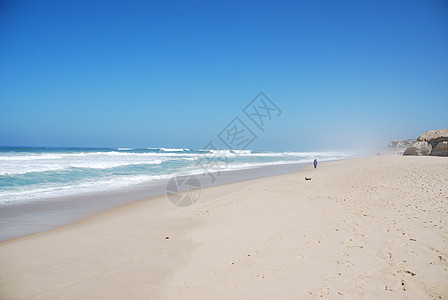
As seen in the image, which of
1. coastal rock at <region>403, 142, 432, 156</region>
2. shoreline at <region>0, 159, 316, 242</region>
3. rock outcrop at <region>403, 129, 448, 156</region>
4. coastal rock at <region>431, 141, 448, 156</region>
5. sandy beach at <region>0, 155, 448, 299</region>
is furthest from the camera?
coastal rock at <region>403, 142, 432, 156</region>

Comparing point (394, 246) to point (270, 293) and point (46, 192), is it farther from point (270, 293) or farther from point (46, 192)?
point (46, 192)

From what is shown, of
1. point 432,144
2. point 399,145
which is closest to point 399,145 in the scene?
point 399,145

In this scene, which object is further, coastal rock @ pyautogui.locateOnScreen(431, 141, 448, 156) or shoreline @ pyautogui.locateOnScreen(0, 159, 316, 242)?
coastal rock @ pyautogui.locateOnScreen(431, 141, 448, 156)

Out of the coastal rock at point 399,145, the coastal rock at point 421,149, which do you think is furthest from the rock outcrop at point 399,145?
the coastal rock at point 421,149

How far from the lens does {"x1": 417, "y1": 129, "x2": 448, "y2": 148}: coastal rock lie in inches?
961

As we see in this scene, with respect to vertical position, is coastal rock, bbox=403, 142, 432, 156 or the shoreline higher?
coastal rock, bbox=403, 142, 432, 156

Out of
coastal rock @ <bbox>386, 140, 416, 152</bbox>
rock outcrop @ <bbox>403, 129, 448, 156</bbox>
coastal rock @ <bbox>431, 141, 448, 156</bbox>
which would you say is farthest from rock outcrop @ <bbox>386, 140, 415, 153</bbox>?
coastal rock @ <bbox>431, 141, 448, 156</bbox>

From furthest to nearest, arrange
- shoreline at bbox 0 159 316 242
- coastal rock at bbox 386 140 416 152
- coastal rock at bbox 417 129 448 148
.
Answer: coastal rock at bbox 386 140 416 152
coastal rock at bbox 417 129 448 148
shoreline at bbox 0 159 316 242

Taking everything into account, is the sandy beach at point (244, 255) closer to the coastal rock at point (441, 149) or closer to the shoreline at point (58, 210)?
the shoreline at point (58, 210)

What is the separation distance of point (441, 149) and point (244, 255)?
29.2m

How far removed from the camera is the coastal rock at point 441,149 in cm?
2378

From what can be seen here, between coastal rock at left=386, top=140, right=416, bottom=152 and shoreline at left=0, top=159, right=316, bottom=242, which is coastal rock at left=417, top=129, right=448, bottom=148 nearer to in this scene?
shoreline at left=0, top=159, right=316, bottom=242

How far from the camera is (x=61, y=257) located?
13.4 feet

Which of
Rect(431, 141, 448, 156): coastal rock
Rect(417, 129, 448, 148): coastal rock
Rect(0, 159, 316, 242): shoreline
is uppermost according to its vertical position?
Rect(417, 129, 448, 148): coastal rock
